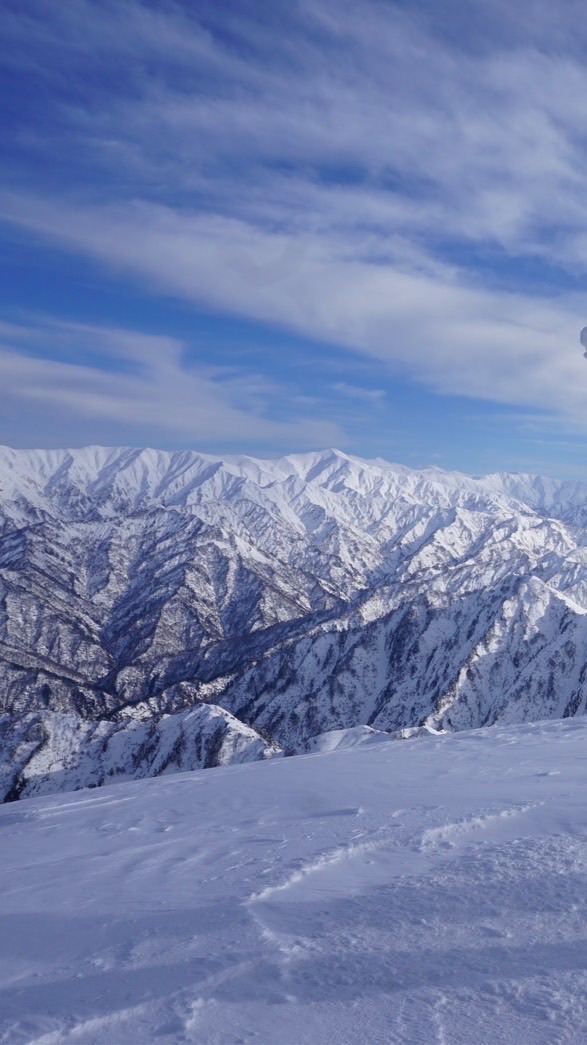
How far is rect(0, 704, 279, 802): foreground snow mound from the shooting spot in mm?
100438

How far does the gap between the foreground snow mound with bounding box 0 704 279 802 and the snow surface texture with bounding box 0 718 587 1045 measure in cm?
8509

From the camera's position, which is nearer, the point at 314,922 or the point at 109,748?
the point at 314,922

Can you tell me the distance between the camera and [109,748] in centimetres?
10962

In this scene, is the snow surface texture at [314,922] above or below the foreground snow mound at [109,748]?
above

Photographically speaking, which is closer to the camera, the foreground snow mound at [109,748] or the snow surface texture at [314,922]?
the snow surface texture at [314,922]

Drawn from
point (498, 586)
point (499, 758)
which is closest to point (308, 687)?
point (498, 586)

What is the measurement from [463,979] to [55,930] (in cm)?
560

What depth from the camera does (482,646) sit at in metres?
160

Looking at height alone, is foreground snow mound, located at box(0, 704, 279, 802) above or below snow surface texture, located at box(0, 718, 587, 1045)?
below

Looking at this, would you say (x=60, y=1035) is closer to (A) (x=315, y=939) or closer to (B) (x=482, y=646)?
(A) (x=315, y=939)

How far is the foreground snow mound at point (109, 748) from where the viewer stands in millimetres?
100438

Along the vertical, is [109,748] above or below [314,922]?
below

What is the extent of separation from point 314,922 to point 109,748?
10993 centimetres

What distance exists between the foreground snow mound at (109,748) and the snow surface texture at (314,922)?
85.1 metres
